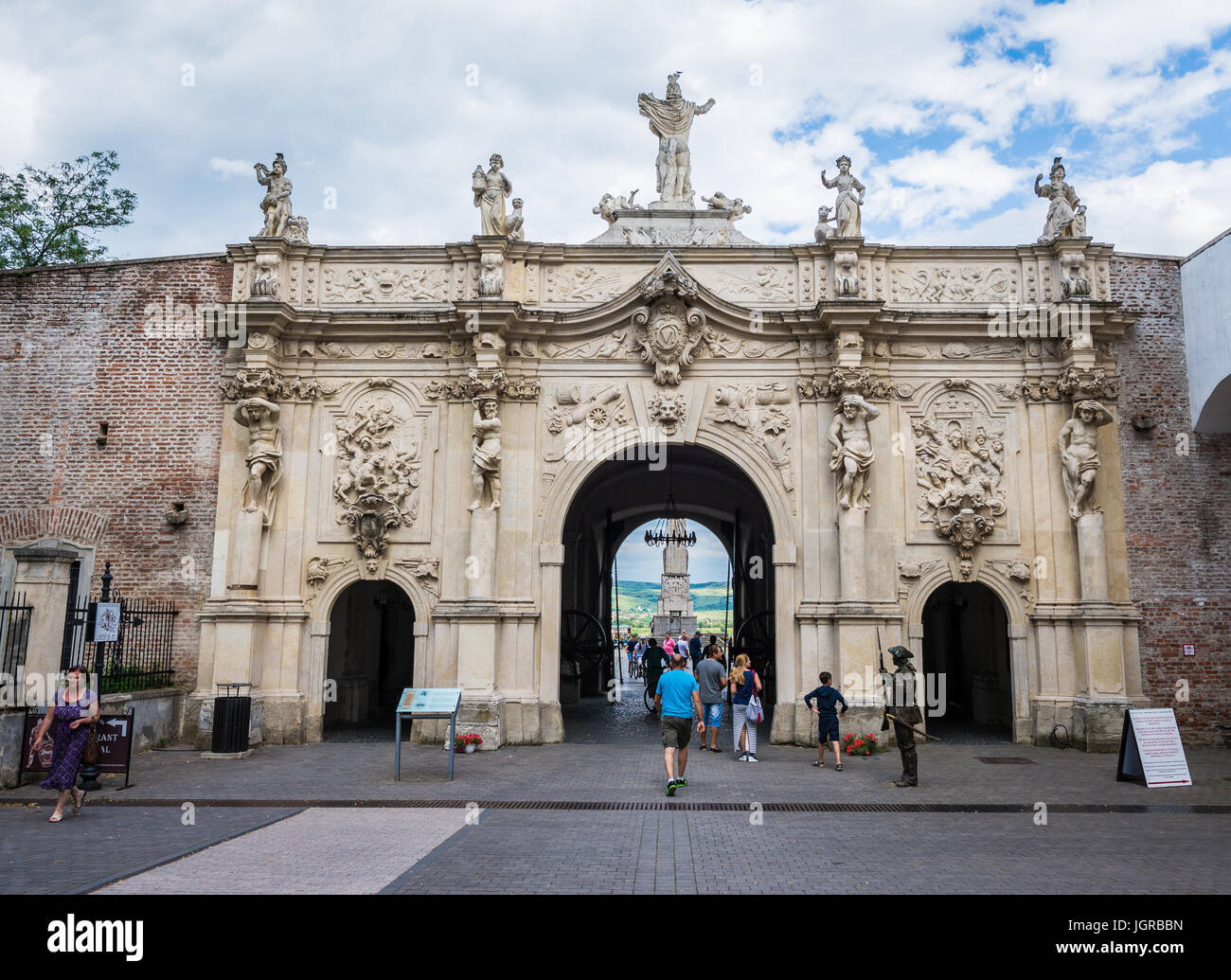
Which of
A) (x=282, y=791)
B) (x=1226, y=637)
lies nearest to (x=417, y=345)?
(x=282, y=791)

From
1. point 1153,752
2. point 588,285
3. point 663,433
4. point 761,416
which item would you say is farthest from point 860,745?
point 588,285

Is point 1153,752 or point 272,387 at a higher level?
point 272,387

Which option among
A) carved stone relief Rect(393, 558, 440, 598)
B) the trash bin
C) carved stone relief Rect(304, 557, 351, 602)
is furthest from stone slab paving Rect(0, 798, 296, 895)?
carved stone relief Rect(393, 558, 440, 598)

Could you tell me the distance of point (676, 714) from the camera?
11.6m

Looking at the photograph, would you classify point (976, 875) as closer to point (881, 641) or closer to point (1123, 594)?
point (881, 641)

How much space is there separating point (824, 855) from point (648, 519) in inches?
834

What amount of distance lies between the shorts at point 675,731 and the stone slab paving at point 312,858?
8.89 feet

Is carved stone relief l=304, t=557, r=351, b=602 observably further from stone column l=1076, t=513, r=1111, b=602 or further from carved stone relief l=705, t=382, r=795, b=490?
stone column l=1076, t=513, r=1111, b=602

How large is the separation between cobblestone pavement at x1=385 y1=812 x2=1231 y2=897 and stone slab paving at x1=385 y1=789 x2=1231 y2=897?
1cm

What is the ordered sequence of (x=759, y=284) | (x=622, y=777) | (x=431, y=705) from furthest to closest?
(x=759, y=284), (x=622, y=777), (x=431, y=705)

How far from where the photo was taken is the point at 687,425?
1716 cm

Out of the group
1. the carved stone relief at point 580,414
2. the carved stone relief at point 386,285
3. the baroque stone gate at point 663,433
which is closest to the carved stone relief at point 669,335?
the baroque stone gate at point 663,433

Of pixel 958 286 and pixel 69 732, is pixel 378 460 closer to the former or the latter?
pixel 69 732
